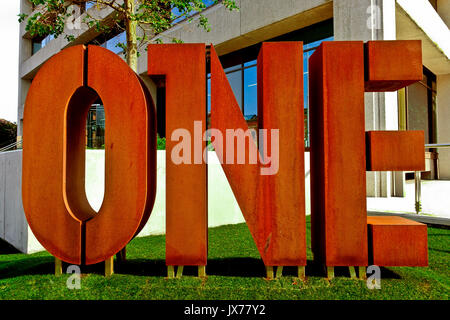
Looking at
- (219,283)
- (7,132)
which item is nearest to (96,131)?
(219,283)

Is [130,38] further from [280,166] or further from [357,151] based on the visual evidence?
[357,151]

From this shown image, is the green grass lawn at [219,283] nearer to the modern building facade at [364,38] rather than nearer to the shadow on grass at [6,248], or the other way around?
the shadow on grass at [6,248]

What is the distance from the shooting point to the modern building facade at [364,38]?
7148 mm

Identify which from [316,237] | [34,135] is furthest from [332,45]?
[34,135]

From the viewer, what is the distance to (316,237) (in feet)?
9.48

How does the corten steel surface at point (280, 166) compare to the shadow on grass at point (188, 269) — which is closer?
the corten steel surface at point (280, 166)

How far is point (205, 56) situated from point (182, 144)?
2.87 ft

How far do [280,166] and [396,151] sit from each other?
40.6 inches

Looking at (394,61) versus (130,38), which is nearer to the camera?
(394,61)

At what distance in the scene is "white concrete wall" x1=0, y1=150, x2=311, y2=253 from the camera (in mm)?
4055

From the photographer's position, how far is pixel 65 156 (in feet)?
8.73

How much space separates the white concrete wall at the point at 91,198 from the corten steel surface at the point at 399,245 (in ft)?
10.4

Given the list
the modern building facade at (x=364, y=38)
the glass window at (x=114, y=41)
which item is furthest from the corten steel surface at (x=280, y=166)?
the glass window at (x=114, y=41)

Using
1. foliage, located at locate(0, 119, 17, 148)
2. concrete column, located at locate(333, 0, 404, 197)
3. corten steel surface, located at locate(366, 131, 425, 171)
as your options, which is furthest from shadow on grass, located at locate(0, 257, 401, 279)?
foliage, located at locate(0, 119, 17, 148)
